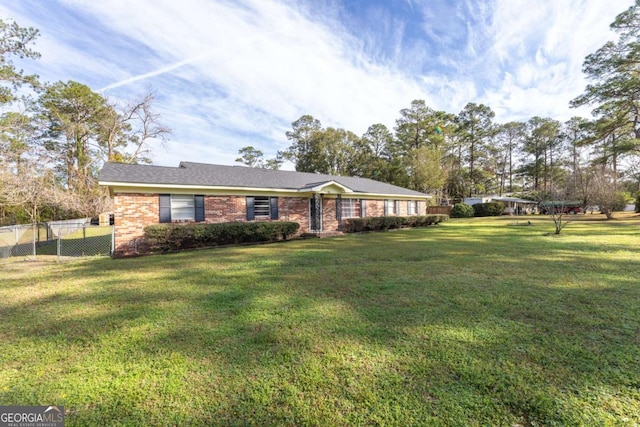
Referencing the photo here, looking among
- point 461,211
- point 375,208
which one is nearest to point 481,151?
point 461,211

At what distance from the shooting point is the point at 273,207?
48.1 feet

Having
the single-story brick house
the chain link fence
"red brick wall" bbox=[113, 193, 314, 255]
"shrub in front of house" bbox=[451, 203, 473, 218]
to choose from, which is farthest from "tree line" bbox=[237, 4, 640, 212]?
the chain link fence

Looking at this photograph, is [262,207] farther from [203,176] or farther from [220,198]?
[203,176]

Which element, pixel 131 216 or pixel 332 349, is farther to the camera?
pixel 131 216

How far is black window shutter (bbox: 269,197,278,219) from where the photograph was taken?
14555 mm

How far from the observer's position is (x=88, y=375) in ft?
8.92

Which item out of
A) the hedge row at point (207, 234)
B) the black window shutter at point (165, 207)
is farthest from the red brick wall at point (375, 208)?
the black window shutter at point (165, 207)

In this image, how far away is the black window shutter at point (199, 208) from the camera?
12273 mm

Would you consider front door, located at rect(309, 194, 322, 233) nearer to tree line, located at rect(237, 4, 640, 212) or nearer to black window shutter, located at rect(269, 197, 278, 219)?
black window shutter, located at rect(269, 197, 278, 219)

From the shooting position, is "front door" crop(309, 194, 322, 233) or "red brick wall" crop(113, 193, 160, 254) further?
"front door" crop(309, 194, 322, 233)

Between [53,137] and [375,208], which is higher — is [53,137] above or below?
above

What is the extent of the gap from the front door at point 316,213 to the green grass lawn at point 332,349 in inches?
394

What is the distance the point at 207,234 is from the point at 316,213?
272 inches

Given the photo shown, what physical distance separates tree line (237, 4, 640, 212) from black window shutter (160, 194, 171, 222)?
28.1 meters
